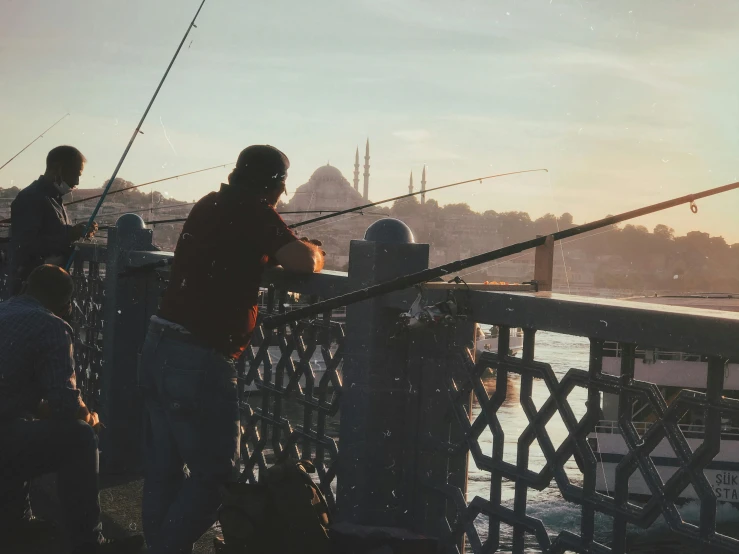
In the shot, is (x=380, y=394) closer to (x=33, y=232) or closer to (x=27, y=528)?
(x=27, y=528)

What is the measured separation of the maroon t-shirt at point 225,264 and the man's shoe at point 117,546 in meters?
1.17

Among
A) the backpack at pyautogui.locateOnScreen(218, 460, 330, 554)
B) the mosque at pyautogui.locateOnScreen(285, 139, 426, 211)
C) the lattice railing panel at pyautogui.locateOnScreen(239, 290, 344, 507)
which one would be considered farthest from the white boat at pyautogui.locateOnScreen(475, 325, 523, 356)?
the mosque at pyautogui.locateOnScreen(285, 139, 426, 211)

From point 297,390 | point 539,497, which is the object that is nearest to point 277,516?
point 297,390

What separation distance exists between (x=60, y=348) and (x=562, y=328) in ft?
6.73

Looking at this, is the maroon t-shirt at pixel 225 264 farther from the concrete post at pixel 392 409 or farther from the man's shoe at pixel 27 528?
the man's shoe at pixel 27 528

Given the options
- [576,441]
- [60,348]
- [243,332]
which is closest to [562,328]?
[576,441]

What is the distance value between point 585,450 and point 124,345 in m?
3.47

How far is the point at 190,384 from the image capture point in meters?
3.06

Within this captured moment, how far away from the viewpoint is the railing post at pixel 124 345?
16.7 feet

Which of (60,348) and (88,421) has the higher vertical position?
(60,348)

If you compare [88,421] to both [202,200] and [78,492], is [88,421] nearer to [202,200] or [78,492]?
[78,492]

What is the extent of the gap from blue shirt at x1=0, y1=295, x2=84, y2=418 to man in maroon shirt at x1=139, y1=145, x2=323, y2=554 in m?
0.48

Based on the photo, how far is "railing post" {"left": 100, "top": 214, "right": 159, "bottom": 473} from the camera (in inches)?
201

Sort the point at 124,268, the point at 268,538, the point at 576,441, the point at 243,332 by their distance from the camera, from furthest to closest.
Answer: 1. the point at 124,268
2. the point at 243,332
3. the point at 268,538
4. the point at 576,441
